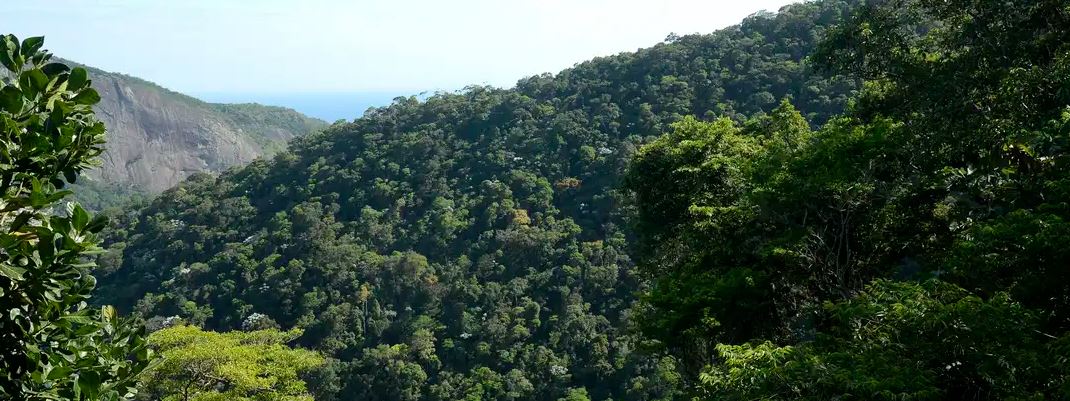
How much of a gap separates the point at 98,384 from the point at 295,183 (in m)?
44.2

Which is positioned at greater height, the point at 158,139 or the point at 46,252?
the point at 46,252

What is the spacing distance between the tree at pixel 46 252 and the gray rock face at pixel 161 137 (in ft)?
348

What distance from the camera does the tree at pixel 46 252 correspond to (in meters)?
1.87

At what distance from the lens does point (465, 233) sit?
36219mm

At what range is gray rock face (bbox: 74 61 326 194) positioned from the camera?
99625 mm

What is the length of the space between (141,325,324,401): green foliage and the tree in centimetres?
801

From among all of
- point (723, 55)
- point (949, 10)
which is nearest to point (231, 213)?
point (723, 55)

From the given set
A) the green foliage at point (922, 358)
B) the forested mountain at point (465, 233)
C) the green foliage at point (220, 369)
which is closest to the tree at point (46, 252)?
the green foliage at point (922, 358)

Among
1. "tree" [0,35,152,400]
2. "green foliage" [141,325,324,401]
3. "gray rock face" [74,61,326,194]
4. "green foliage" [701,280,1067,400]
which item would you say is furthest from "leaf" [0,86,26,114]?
"gray rock face" [74,61,326,194]

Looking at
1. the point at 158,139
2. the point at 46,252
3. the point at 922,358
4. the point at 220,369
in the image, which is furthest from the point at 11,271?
the point at 158,139

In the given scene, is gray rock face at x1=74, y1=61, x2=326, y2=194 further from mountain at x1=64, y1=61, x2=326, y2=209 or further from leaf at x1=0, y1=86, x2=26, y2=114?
leaf at x1=0, y1=86, x2=26, y2=114

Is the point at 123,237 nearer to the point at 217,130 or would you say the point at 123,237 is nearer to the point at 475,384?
the point at 475,384

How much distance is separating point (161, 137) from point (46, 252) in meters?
118

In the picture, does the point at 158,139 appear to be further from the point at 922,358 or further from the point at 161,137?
the point at 922,358
